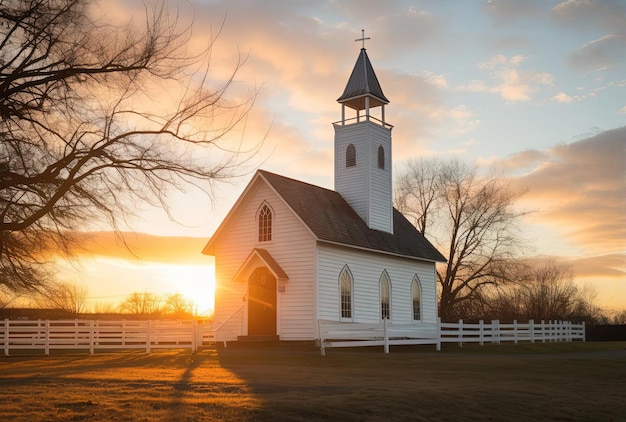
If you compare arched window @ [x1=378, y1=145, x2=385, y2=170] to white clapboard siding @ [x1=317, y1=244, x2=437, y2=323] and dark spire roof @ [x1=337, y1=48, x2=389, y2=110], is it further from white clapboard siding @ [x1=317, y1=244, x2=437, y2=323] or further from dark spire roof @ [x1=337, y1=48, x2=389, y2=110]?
white clapboard siding @ [x1=317, y1=244, x2=437, y2=323]

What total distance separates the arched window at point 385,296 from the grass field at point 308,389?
10087 millimetres

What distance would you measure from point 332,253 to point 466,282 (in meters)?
25.1

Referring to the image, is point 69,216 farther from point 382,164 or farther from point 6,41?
point 382,164

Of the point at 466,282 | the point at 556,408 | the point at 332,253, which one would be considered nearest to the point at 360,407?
the point at 556,408

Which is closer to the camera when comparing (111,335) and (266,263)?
(111,335)

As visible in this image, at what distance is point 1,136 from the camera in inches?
573

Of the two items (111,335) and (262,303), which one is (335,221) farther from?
(111,335)

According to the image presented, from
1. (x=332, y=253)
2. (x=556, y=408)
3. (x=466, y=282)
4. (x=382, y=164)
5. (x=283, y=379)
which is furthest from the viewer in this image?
(x=466, y=282)

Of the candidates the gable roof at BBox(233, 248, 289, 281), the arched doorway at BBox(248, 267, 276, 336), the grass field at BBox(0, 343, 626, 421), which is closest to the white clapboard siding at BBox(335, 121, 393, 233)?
the gable roof at BBox(233, 248, 289, 281)

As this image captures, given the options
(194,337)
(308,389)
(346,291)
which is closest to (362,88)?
(346,291)

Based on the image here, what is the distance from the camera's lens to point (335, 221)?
3422cm

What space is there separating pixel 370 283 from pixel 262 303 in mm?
5608

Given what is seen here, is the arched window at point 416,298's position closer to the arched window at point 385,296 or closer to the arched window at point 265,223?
the arched window at point 385,296

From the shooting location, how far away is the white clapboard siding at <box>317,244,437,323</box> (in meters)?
31.7
